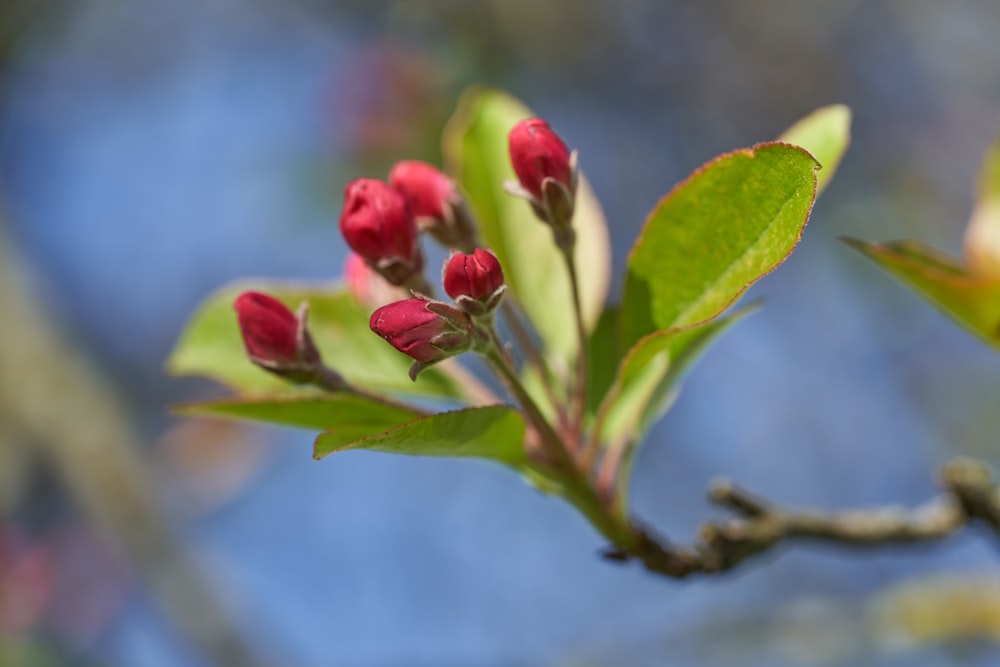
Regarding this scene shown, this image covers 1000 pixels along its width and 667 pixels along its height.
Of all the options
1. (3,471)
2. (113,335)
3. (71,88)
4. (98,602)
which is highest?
(71,88)

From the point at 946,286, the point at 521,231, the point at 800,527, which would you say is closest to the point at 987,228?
the point at 946,286

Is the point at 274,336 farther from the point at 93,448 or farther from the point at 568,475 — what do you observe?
the point at 93,448

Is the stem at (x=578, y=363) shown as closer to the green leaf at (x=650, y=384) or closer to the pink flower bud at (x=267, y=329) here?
the green leaf at (x=650, y=384)

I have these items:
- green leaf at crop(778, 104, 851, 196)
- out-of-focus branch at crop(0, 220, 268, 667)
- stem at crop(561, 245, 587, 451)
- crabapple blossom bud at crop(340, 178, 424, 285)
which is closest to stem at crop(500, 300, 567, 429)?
stem at crop(561, 245, 587, 451)

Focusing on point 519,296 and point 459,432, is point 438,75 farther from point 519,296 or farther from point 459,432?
point 459,432

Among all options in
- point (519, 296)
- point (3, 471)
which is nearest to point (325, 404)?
point (519, 296)

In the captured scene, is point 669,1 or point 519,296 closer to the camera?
point 519,296

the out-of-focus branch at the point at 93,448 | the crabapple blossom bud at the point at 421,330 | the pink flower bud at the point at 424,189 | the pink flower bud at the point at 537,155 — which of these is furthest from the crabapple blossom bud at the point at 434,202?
the out-of-focus branch at the point at 93,448
